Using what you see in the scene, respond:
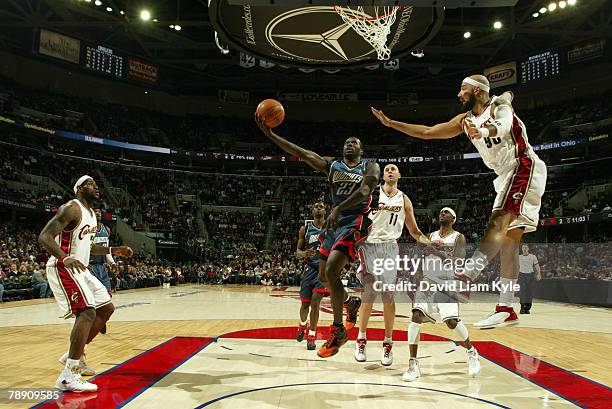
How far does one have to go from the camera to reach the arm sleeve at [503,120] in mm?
3725

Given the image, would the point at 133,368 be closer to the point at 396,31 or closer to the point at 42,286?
the point at 396,31

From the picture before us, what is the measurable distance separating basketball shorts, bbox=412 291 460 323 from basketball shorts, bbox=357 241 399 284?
2.67ft

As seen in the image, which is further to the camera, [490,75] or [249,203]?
[249,203]

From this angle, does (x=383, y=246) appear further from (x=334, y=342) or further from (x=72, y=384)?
(x=72, y=384)

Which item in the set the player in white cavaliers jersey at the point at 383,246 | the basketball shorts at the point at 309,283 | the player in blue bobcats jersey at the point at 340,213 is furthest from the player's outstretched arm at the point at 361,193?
the basketball shorts at the point at 309,283

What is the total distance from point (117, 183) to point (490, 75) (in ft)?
82.1

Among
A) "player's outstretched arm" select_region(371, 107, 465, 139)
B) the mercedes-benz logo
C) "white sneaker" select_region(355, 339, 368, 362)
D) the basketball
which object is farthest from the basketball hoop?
"white sneaker" select_region(355, 339, 368, 362)

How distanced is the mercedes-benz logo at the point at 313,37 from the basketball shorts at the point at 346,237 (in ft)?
23.8

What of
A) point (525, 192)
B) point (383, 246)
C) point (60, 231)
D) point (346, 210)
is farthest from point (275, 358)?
point (525, 192)

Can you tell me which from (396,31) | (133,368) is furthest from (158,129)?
(133,368)

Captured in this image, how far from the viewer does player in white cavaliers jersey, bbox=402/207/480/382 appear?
5793 millimetres

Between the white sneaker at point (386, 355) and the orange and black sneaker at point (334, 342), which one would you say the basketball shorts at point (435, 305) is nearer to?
the white sneaker at point (386, 355)

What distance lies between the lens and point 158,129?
115 feet

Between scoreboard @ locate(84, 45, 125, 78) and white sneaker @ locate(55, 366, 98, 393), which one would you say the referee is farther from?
scoreboard @ locate(84, 45, 125, 78)
